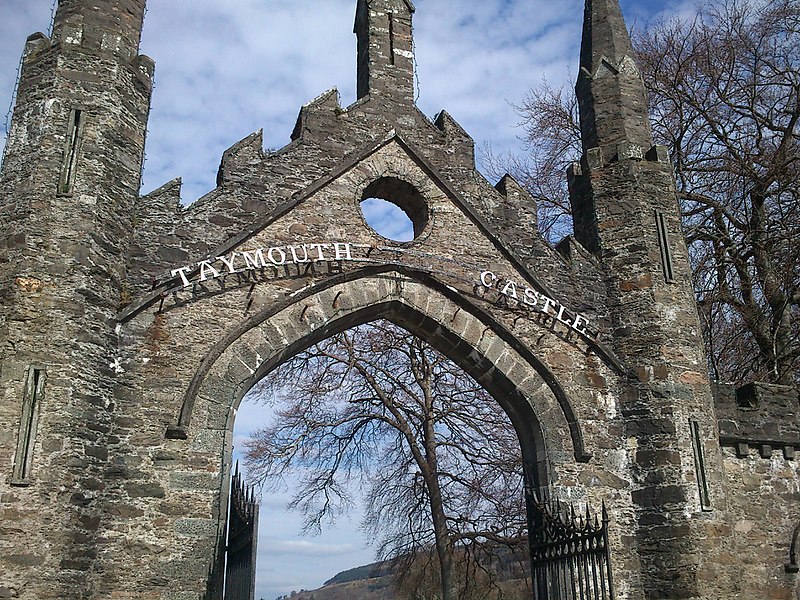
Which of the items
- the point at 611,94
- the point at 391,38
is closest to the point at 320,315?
the point at 391,38

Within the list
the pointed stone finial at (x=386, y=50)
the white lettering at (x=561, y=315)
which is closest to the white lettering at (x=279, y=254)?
the pointed stone finial at (x=386, y=50)

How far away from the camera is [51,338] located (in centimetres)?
875

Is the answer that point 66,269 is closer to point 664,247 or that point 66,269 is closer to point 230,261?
point 230,261

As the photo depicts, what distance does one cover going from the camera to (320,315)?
10.4 meters

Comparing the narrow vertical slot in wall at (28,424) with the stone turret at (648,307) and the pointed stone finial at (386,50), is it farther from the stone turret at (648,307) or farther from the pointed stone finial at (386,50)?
Answer: the stone turret at (648,307)

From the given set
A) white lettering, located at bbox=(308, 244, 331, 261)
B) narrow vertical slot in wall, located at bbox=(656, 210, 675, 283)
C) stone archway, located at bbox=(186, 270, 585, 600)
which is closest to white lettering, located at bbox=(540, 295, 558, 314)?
stone archway, located at bbox=(186, 270, 585, 600)

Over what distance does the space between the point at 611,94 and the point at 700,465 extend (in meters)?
5.51

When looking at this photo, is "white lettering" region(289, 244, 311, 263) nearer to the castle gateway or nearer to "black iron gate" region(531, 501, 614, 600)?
the castle gateway

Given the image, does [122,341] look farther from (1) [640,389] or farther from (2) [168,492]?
(1) [640,389]

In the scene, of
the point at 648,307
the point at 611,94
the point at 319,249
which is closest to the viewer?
the point at 319,249

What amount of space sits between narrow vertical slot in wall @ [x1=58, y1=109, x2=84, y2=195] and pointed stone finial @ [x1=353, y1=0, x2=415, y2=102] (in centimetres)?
398

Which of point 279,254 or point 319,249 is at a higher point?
point 319,249

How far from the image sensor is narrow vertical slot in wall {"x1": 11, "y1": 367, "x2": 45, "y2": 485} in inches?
320

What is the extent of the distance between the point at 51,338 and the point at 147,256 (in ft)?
5.32
